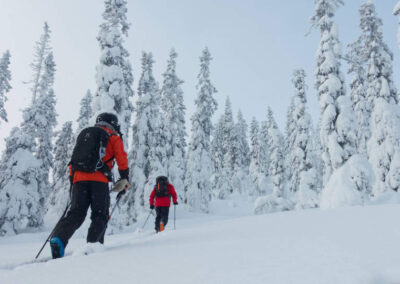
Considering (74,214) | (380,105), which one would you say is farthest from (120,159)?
(380,105)

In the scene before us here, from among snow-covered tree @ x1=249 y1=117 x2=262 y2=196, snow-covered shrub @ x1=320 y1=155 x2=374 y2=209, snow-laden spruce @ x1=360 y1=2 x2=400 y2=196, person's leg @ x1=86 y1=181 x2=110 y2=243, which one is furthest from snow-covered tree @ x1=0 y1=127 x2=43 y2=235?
snow-covered tree @ x1=249 y1=117 x2=262 y2=196

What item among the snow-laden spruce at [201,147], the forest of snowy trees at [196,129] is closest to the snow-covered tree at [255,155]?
the forest of snowy trees at [196,129]

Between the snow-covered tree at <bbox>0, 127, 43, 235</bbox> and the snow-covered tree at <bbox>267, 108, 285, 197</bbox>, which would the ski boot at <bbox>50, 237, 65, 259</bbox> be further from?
the snow-covered tree at <bbox>267, 108, 285, 197</bbox>

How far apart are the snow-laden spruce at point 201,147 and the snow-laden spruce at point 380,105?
16075mm

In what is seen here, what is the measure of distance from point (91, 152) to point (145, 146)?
79.4ft

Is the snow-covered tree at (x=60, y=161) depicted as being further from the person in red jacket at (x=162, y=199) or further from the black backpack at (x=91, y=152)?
the black backpack at (x=91, y=152)

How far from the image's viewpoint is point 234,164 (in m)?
52.6

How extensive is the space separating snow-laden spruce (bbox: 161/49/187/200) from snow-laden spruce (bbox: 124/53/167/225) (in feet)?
6.80

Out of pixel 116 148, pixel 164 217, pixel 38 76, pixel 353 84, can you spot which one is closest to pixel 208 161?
pixel 353 84

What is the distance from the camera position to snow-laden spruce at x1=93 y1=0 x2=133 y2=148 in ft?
56.6

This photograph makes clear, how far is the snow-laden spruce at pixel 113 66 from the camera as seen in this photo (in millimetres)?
17250

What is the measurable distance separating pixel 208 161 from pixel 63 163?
18990 mm

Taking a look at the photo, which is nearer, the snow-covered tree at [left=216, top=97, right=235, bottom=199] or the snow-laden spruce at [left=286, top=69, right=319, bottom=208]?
the snow-laden spruce at [left=286, top=69, right=319, bottom=208]

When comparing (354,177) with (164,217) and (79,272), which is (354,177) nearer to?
(164,217)
